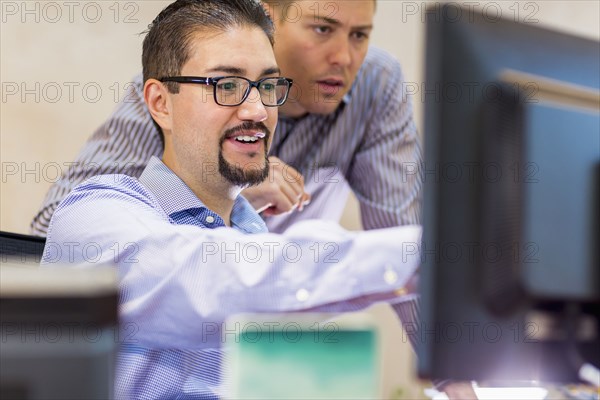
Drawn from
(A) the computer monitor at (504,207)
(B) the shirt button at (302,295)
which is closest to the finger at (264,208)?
(B) the shirt button at (302,295)

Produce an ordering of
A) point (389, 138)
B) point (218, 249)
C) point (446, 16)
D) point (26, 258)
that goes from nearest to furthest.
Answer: point (446, 16)
point (26, 258)
point (218, 249)
point (389, 138)

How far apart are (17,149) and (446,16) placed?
6.69 ft

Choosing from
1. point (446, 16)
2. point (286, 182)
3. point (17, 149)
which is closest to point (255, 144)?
point (286, 182)

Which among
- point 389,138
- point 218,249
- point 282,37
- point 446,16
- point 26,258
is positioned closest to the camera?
point 446,16

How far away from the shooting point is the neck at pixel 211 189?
6.53 ft

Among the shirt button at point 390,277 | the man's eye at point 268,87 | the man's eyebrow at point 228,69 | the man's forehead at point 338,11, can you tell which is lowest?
the shirt button at point 390,277

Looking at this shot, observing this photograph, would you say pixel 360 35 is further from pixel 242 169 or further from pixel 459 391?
pixel 459 391

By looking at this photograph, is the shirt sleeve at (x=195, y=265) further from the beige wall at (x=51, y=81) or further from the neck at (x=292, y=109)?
the beige wall at (x=51, y=81)

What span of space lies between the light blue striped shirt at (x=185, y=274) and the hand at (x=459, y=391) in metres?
→ 0.18

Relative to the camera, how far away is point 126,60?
8.27 feet

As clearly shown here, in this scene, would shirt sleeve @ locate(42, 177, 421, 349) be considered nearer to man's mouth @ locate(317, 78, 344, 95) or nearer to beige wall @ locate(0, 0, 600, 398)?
man's mouth @ locate(317, 78, 344, 95)

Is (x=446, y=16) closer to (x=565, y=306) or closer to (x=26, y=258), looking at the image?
(x=565, y=306)

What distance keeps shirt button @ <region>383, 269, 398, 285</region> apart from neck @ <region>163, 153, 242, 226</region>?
805mm

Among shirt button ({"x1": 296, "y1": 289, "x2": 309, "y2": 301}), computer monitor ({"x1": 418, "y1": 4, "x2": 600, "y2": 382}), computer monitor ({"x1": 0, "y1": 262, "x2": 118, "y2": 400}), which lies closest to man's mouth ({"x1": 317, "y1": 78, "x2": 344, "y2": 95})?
shirt button ({"x1": 296, "y1": 289, "x2": 309, "y2": 301})
